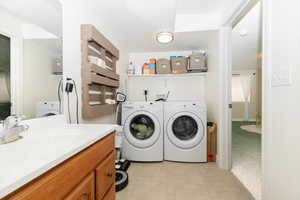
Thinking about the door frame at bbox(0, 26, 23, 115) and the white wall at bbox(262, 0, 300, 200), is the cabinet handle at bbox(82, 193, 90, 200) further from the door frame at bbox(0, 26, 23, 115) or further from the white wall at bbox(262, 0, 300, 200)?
the white wall at bbox(262, 0, 300, 200)

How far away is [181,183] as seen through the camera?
5.55 ft

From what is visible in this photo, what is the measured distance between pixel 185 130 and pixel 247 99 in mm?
4796

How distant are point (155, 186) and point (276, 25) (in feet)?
5.87

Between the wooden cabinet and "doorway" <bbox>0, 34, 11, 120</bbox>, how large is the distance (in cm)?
52

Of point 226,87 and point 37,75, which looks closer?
point 37,75

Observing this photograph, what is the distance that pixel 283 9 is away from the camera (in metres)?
0.90

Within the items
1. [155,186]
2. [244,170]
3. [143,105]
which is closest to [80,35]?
[143,105]

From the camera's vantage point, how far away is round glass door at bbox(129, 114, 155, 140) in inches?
89.3

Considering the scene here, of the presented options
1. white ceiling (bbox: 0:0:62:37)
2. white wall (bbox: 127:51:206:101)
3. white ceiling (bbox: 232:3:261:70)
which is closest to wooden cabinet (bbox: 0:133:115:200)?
white ceiling (bbox: 0:0:62:37)

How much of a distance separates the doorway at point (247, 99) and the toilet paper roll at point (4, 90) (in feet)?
6.83

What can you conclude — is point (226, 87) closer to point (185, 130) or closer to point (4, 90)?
point (185, 130)

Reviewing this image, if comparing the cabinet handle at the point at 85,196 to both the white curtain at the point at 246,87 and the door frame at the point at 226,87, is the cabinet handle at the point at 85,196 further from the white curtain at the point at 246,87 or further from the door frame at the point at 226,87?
the white curtain at the point at 246,87

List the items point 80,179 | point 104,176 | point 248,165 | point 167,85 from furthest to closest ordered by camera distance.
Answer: point 167,85 → point 248,165 → point 104,176 → point 80,179

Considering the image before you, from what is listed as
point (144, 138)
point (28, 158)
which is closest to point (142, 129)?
point (144, 138)
